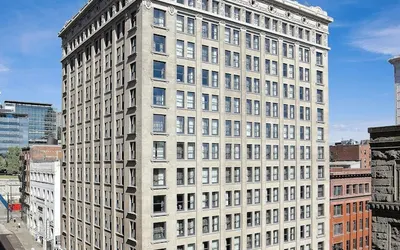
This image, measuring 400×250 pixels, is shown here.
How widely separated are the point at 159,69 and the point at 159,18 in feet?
19.8

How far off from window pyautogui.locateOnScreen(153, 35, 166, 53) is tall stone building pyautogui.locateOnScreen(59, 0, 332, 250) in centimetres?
12

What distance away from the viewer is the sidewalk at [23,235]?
286 ft

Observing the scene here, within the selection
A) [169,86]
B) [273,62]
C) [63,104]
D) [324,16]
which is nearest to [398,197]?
[169,86]

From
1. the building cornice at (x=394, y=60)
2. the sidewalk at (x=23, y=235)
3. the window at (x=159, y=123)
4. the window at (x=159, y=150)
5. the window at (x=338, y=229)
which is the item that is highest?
the building cornice at (x=394, y=60)

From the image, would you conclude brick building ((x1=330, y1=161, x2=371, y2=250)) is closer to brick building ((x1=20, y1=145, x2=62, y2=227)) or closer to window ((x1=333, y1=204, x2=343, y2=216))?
window ((x1=333, y1=204, x2=343, y2=216))

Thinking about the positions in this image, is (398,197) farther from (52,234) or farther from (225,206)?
(52,234)

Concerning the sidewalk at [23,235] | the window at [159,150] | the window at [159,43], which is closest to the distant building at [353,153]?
the window at [159,150]

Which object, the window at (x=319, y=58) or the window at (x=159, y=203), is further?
the window at (x=319, y=58)

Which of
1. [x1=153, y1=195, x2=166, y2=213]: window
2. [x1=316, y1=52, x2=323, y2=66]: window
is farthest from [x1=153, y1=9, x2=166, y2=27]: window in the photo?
[x1=316, y1=52, x2=323, y2=66]: window

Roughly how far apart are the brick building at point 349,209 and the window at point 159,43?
37.3m

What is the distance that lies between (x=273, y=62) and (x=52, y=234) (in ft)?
183

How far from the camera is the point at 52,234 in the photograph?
265 ft

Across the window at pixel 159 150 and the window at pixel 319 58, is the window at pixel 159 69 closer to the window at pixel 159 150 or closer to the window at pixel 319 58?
the window at pixel 159 150

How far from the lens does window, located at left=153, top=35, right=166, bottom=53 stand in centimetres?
4666
